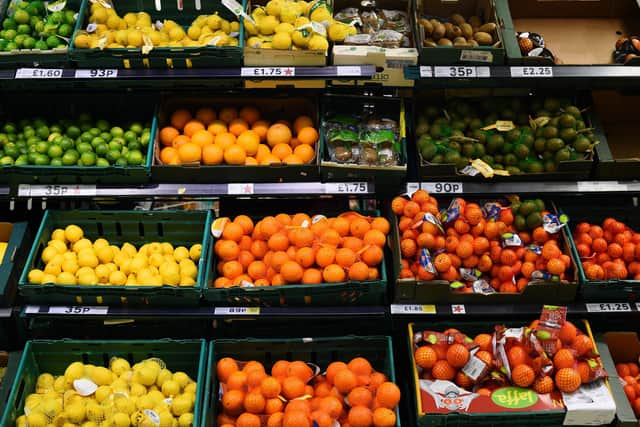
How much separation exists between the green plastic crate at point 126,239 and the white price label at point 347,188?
0.68 m

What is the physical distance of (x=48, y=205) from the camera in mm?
4203

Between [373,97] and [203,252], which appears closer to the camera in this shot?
[203,252]

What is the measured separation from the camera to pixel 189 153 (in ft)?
11.4

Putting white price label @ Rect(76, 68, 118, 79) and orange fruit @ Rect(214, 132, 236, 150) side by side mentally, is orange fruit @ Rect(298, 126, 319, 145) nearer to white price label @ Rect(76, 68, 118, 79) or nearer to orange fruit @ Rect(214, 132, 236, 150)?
orange fruit @ Rect(214, 132, 236, 150)

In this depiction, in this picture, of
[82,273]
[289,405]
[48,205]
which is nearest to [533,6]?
[289,405]

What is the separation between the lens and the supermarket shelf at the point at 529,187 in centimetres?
352

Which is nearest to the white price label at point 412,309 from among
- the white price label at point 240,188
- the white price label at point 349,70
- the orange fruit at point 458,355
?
the orange fruit at point 458,355

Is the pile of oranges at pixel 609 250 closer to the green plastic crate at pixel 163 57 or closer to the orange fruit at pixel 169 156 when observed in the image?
the green plastic crate at pixel 163 57

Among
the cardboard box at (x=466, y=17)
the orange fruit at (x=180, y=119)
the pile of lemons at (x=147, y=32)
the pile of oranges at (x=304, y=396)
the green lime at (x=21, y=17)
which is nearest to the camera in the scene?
the pile of oranges at (x=304, y=396)

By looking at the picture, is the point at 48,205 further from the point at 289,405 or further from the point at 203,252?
the point at 289,405

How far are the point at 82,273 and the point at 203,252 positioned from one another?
0.61 meters

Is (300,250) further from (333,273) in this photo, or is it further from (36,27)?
(36,27)

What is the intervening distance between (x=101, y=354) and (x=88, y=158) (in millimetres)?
1016

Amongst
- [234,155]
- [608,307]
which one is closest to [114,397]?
[234,155]
